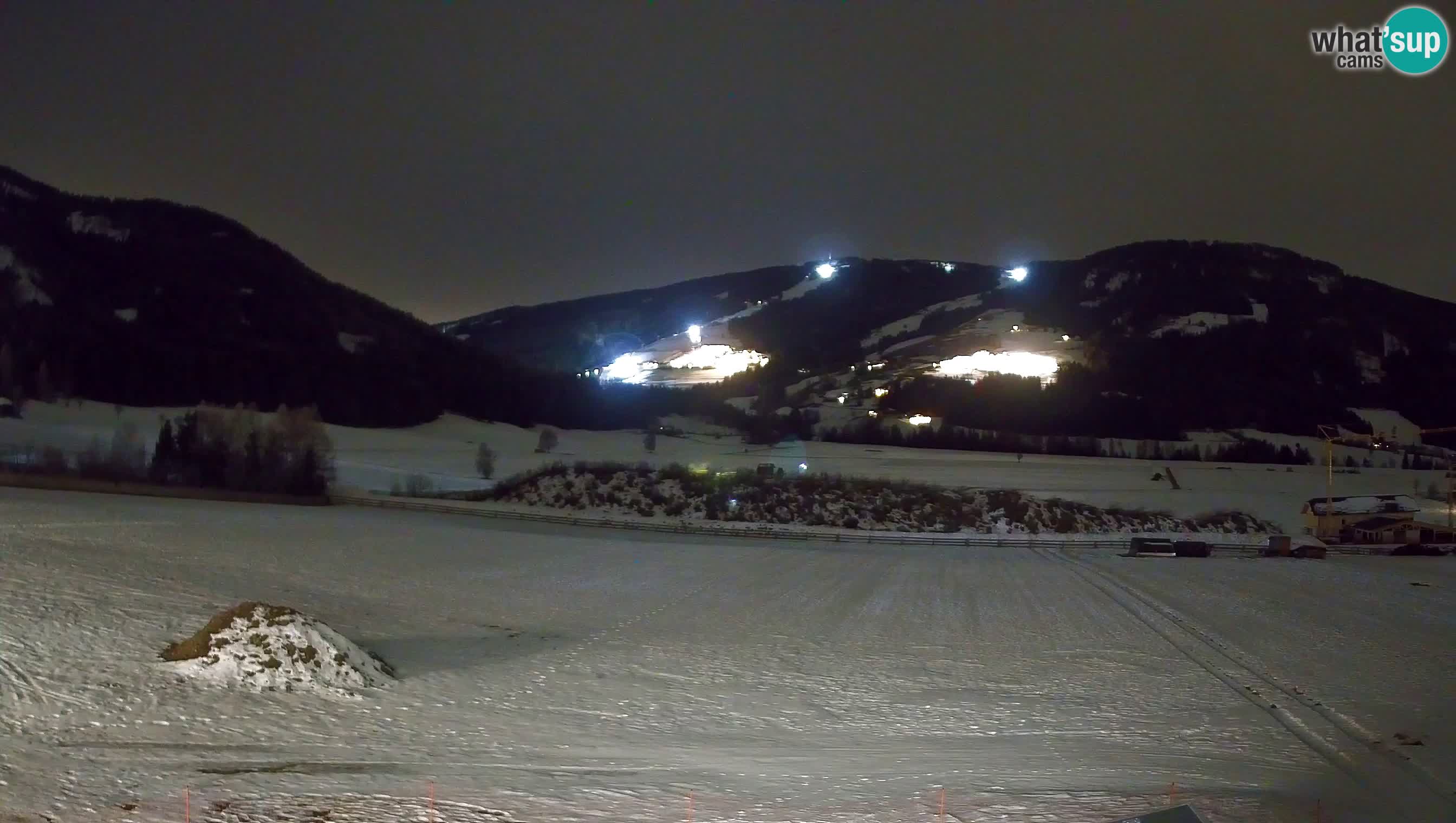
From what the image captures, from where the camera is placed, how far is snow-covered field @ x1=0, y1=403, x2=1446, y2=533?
6034 centimetres

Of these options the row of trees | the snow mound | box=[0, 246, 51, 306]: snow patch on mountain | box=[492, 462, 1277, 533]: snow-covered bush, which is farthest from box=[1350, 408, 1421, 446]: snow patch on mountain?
box=[0, 246, 51, 306]: snow patch on mountain

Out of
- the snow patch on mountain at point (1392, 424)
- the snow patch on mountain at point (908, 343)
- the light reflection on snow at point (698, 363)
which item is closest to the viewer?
the snow patch on mountain at point (1392, 424)

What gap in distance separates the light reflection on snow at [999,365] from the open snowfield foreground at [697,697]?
104m

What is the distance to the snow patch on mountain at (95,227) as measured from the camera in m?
141

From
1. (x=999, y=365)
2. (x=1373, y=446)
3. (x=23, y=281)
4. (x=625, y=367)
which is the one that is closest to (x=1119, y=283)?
(x=999, y=365)

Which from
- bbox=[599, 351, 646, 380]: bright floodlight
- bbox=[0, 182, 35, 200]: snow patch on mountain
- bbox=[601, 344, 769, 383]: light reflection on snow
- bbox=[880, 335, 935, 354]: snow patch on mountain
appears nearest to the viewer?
bbox=[0, 182, 35, 200]: snow patch on mountain

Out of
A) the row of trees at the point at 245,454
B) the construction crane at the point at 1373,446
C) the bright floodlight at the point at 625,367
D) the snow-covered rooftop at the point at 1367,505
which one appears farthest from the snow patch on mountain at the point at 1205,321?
the row of trees at the point at 245,454

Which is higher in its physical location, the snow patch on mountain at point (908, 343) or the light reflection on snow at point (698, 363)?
the snow patch on mountain at point (908, 343)

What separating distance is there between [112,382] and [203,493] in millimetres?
60645

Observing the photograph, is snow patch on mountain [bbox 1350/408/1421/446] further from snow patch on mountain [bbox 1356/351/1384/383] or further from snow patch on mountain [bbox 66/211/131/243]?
snow patch on mountain [bbox 66/211/131/243]

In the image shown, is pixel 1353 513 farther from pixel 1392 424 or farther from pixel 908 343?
pixel 908 343

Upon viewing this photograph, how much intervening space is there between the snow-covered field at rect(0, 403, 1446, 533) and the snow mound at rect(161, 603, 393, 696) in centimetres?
4426

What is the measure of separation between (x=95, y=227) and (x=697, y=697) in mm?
159230

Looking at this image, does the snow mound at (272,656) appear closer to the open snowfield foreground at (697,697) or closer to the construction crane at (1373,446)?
the open snowfield foreground at (697,697)
